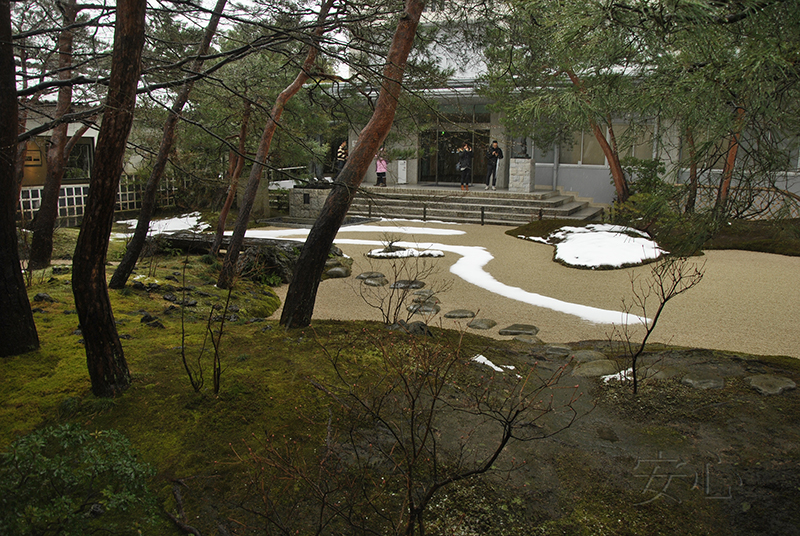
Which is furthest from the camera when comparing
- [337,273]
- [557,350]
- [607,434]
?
[337,273]

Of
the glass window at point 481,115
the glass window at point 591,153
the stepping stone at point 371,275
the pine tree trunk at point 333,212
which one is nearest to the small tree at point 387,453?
the pine tree trunk at point 333,212

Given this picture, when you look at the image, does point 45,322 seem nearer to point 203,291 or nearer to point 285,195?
point 203,291

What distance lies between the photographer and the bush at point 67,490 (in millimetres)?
2258

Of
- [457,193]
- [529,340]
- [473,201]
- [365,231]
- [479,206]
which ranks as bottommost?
[529,340]

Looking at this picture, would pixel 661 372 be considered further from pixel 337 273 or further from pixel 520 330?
pixel 337 273

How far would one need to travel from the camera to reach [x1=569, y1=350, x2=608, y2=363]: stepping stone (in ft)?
18.8

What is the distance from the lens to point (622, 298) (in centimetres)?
763

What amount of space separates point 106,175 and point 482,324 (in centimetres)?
498

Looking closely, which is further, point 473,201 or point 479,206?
point 473,201

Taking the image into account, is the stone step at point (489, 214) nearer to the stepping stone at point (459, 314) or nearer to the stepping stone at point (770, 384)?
the stepping stone at point (459, 314)

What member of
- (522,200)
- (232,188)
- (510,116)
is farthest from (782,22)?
(522,200)

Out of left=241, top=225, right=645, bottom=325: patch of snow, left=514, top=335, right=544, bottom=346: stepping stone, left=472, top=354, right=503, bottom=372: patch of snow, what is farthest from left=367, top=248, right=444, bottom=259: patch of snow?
left=472, top=354, right=503, bottom=372: patch of snow

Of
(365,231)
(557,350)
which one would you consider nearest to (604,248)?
(557,350)

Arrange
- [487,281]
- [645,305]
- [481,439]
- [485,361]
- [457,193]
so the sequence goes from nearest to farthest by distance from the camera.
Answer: [481,439], [485,361], [645,305], [487,281], [457,193]
